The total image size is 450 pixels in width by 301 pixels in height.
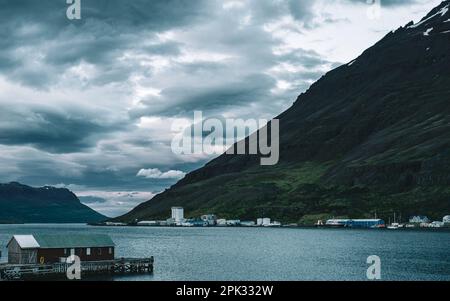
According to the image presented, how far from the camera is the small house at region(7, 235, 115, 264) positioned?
10212 centimetres

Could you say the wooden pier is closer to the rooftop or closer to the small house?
the small house

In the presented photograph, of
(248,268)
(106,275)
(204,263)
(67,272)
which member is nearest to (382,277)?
(248,268)

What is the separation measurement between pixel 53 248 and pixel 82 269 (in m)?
6.80

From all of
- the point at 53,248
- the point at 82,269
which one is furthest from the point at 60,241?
the point at 82,269

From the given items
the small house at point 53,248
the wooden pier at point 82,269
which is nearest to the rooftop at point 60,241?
the small house at point 53,248

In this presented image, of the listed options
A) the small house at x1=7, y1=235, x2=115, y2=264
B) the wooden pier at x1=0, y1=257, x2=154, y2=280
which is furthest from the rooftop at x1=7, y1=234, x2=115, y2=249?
the wooden pier at x1=0, y1=257, x2=154, y2=280

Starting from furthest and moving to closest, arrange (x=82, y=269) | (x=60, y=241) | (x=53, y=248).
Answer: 1. (x=60, y=241)
2. (x=82, y=269)
3. (x=53, y=248)

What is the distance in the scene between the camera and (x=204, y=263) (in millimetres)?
133000

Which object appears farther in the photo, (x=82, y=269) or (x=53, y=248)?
(x=82, y=269)

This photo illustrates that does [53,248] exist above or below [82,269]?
above

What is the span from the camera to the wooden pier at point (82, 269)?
9644cm

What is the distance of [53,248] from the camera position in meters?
104

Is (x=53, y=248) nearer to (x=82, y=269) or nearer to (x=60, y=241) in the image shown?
(x=60, y=241)
